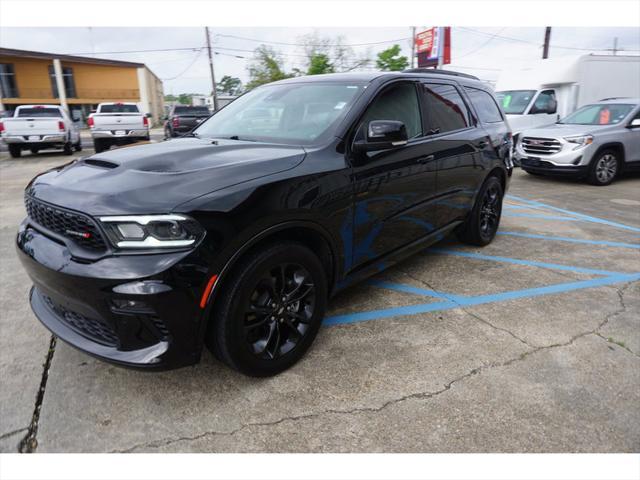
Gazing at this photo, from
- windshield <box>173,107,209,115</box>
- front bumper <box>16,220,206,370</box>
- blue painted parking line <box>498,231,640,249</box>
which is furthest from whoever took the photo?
windshield <box>173,107,209,115</box>

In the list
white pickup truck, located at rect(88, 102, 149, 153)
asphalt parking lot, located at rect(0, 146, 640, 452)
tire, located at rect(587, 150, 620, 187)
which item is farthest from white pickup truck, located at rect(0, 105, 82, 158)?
tire, located at rect(587, 150, 620, 187)

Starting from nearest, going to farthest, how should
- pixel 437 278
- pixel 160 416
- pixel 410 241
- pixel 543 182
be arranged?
pixel 160 416, pixel 410 241, pixel 437 278, pixel 543 182

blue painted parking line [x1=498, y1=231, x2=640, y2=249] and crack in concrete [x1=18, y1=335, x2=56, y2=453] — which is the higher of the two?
crack in concrete [x1=18, y1=335, x2=56, y2=453]

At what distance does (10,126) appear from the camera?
13641 mm

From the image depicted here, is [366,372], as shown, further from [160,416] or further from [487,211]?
[487,211]

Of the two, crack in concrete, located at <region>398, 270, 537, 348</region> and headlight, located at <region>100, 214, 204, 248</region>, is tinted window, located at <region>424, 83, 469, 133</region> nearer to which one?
crack in concrete, located at <region>398, 270, 537, 348</region>

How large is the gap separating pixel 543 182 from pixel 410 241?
744 cm

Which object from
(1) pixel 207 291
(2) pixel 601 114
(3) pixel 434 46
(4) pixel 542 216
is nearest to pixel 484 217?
(4) pixel 542 216

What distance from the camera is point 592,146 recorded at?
890cm

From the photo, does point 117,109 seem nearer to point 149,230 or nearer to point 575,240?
point 575,240

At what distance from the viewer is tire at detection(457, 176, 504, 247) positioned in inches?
185

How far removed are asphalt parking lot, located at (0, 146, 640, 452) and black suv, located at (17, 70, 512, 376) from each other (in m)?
0.35

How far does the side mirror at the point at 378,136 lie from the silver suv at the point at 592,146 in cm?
763

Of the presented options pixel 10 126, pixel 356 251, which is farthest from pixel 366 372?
pixel 10 126
